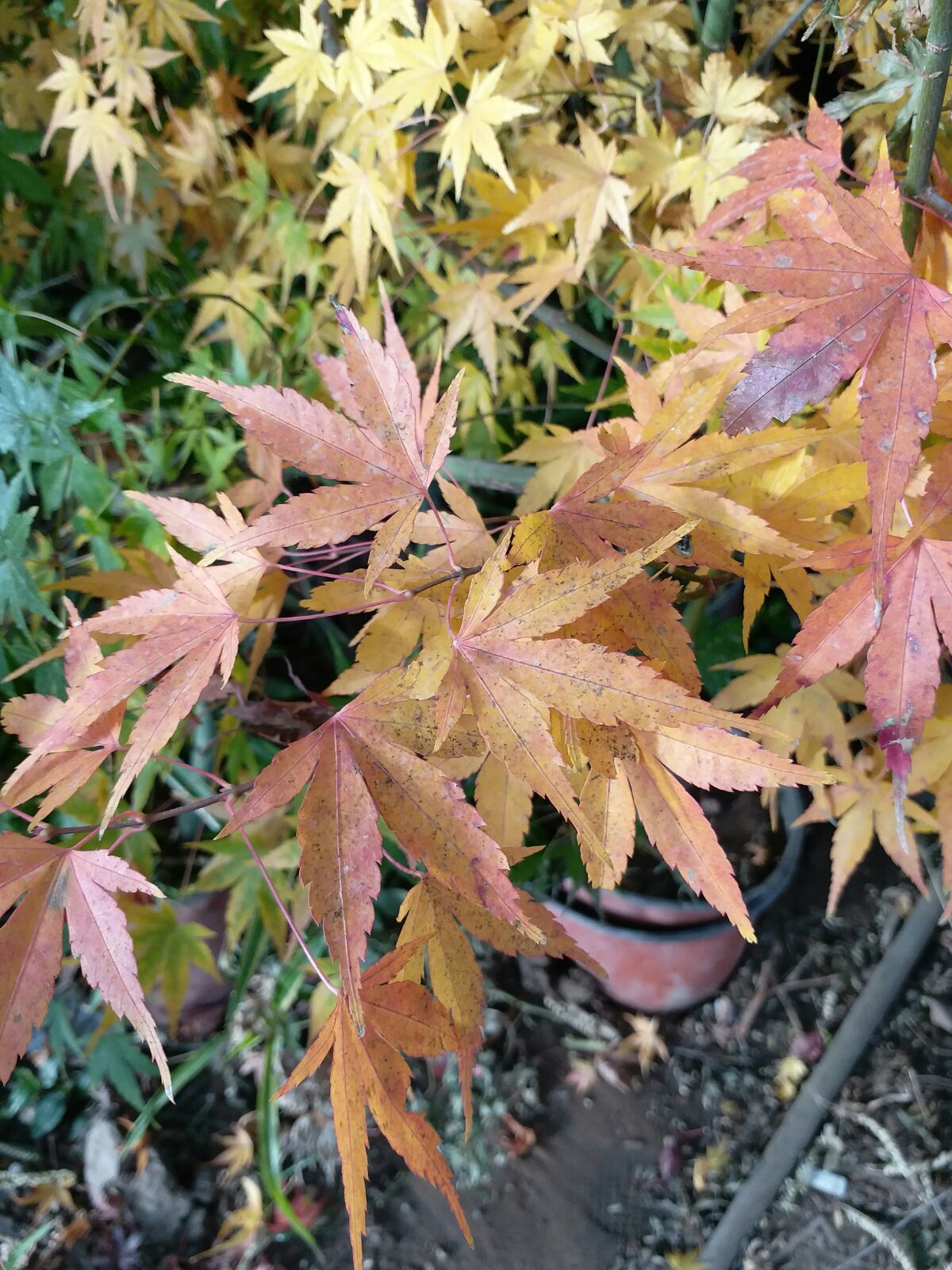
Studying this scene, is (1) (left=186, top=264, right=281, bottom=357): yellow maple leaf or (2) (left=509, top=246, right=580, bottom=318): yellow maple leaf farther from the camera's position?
(1) (left=186, top=264, right=281, bottom=357): yellow maple leaf

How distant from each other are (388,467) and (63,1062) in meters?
1.52

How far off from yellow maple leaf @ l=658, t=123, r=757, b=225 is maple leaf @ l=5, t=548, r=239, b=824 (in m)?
0.66

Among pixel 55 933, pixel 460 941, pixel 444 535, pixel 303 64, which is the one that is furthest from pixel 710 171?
pixel 55 933

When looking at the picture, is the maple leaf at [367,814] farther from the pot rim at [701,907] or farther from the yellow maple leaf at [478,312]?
the pot rim at [701,907]

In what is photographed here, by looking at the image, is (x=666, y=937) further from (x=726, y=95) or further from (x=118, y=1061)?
(x=726, y=95)

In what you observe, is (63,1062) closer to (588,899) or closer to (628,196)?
(588,899)

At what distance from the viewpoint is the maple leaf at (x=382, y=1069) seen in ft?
1.48

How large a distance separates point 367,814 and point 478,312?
0.79 meters

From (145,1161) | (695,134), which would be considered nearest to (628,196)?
(695,134)

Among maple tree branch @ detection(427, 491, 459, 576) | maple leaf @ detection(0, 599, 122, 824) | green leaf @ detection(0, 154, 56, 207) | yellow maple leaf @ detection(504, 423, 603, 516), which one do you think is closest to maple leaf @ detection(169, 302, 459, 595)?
maple tree branch @ detection(427, 491, 459, 576)

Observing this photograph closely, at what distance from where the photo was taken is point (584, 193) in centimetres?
84

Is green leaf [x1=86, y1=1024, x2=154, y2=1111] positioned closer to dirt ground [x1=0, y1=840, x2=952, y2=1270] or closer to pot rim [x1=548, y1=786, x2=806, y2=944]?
dirt ground [x1=0, y1=840, x2=952, y2=1270]

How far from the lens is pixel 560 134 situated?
1.06 meters

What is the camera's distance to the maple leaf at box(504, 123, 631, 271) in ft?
2.68
